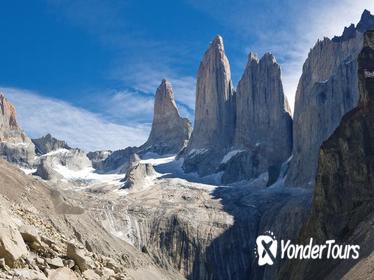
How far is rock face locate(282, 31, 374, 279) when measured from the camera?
5134 cm

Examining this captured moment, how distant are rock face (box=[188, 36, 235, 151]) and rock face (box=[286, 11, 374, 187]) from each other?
3106 cm

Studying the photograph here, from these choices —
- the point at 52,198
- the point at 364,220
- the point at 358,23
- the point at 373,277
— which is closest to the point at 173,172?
the point at 358,23

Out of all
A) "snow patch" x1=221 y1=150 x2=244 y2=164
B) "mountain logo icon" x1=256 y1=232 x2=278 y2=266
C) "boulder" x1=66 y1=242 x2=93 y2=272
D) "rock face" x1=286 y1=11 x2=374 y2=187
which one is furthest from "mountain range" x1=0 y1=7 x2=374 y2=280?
"mountain logo icon" x1=256 y1=232 x2=278 y2=266

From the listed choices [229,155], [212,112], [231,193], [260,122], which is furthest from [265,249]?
[212,112]

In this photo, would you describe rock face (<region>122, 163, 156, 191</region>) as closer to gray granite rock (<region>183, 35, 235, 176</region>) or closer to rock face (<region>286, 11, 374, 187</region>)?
gray granite rock (<region>183, 35, 235, 176</region>)

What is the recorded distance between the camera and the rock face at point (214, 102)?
185000 millimetres

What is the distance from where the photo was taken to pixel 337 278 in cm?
3366

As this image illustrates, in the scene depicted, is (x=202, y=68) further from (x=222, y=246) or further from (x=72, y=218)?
(x=72, y=218)

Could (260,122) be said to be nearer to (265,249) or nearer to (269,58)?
(269,58)

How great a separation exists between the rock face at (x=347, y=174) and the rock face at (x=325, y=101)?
7644 centimetres

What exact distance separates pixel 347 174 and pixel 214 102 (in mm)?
131536

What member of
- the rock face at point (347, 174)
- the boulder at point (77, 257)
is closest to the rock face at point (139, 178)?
the rock face at point (347, 174)

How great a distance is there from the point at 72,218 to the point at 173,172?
282ft

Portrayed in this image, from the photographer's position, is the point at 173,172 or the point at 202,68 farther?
the point at 202,68
